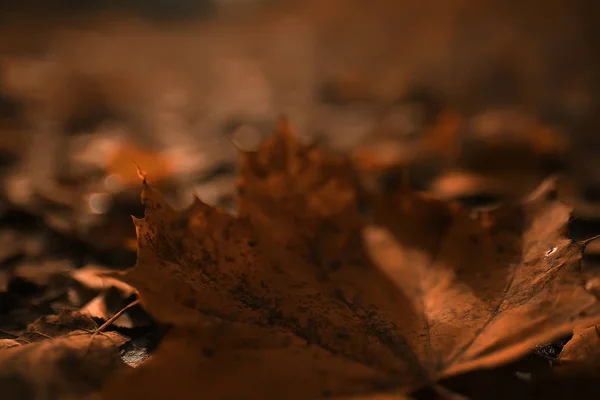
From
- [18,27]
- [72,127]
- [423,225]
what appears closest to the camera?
[423,225]

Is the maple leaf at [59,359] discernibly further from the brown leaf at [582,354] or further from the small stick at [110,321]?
the brown leaf at [582,354]

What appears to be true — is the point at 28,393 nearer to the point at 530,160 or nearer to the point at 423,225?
the point at 423,225

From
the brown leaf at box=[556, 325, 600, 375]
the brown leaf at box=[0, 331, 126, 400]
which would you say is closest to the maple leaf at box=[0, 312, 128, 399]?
the brown leaf at box=[0, 331, 126, 400]

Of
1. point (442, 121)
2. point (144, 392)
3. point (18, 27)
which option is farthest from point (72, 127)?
point (18, 27)

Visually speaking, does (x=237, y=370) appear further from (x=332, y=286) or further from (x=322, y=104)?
(x=322, y=104)

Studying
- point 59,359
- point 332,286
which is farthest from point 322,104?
point 59,359

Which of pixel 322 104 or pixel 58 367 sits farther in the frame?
pixel 322 104
